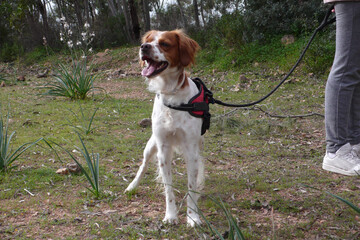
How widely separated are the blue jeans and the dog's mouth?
5.00 feet

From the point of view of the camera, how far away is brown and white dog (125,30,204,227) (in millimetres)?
2424

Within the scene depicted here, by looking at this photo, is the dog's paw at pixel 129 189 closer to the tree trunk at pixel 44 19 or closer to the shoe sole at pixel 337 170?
the shoe sole at pixel 337 170

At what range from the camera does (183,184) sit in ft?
10.6

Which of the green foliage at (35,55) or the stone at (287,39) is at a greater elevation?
the green foliage at (35,55)

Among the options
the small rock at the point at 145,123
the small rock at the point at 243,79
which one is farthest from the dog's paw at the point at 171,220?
the small rock at the point at 243,79

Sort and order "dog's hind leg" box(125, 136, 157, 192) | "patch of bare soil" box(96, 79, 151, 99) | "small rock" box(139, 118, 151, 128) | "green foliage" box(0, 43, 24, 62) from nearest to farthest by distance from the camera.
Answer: "dog's hind leg" box(125, 136, 157, 192) < "small rock" box(139, 118, 151, 128) < "patch of bare soil" box(96, 79, 151, 99) < "green foliage" box(0, 43, 24, 62)

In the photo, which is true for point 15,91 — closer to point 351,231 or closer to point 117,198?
point 117,198

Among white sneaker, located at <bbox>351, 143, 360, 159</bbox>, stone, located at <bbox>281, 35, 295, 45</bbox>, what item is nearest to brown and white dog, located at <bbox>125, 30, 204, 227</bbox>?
white sneaker, located at <bbox>351, 143, 360, 159</bbox>

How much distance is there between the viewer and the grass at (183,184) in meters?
2.39

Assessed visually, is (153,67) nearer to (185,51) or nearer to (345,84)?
(185,51)

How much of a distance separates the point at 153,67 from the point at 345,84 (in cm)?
167

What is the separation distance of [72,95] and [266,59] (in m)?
5.50

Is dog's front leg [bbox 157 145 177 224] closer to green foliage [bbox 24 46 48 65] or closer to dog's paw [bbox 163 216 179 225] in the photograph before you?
dog's paw [bbox 163 216 179 225]

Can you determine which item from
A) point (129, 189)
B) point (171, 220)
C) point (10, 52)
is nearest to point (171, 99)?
point (171, 220)
